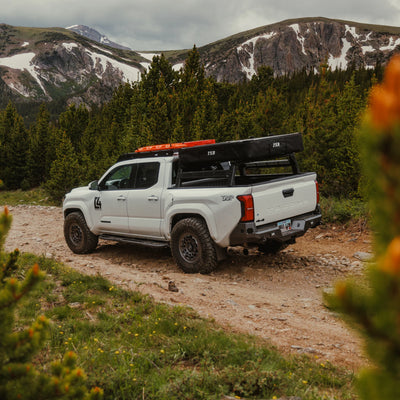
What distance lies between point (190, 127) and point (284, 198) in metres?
15.0

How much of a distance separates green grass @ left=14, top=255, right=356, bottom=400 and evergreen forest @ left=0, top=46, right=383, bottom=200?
2094mm

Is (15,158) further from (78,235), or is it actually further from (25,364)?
(25,364)

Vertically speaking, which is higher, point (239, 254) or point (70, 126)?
point (70, 126)

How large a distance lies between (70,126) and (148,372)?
1446 inches

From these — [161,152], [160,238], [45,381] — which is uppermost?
[161,152]

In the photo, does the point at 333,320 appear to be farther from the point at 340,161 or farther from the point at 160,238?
the point at 340,161

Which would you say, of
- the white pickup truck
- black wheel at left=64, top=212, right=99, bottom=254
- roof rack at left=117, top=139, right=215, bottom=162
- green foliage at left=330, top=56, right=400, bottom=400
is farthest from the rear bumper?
green foliage at left=330, top=56, right=400, bottom=400

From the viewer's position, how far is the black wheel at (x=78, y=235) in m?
8.64

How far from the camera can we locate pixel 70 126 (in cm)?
3659

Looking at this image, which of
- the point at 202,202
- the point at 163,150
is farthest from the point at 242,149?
the point at 163,150

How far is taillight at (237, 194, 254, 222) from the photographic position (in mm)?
5910

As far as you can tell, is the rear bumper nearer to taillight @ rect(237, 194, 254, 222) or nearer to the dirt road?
taillight @ rect(237, 194, 254, 222)

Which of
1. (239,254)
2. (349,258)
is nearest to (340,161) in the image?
(349,258)

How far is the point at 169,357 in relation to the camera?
3400 mm
